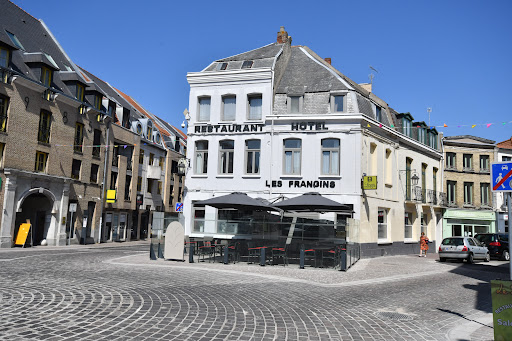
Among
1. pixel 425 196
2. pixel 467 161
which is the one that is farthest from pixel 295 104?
pixel 467 161

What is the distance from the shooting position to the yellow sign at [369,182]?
21844 millimetres

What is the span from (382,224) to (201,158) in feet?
38.0

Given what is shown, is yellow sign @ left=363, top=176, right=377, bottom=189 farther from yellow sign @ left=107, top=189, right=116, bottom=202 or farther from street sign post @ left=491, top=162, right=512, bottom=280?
yellow sign @ left=107, top=189, right=116, bottom=202

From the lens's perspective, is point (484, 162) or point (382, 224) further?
point (484, 162)

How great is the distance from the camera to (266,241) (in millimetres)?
17500

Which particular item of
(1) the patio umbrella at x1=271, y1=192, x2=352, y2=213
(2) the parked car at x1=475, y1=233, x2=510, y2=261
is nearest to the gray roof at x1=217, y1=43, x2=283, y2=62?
(1) the patio umbrella at x1=271, y1=192, x2=352, y2=213

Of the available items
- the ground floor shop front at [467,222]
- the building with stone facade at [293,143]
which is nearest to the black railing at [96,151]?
the building with stone facade at [293,143]

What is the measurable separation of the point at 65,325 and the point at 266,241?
462 inches

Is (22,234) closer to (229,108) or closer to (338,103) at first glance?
(229,108)

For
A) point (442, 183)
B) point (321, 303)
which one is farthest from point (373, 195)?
point (321, 303)

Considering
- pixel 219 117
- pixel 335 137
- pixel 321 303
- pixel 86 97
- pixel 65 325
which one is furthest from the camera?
pixel 86 97

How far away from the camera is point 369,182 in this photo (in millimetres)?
22094

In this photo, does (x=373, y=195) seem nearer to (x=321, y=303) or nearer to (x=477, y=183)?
(x=321, y=303)

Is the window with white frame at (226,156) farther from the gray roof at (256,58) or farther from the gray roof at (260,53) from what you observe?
the gray roof at (260,53)
